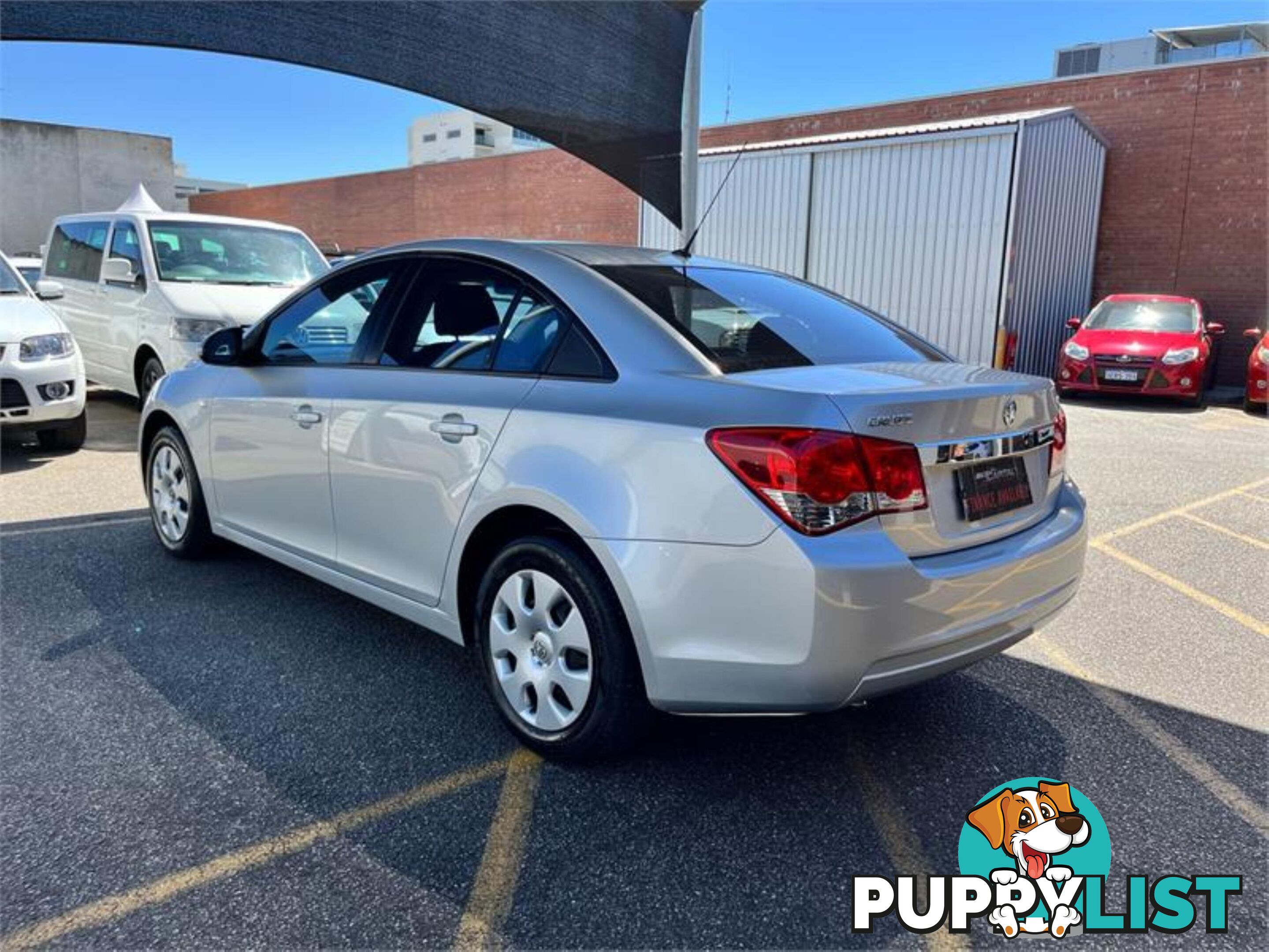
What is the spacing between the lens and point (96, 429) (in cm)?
858

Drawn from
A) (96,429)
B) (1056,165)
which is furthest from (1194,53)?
(96,429)

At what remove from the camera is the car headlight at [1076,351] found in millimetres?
12273

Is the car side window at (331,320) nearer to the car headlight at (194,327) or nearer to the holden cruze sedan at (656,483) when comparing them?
the holden cruze sedan at (656,483)

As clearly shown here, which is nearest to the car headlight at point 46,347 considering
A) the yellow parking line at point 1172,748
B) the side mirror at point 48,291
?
the side mirror at point 48,291

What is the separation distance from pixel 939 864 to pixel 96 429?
852 cm

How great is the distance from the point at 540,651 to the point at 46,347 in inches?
229

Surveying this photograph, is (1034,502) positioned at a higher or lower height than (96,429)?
higher

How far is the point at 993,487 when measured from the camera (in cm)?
268

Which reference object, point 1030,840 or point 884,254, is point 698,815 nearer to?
point 1030,840

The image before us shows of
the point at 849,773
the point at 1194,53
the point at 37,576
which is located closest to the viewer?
→ the point at 849,773

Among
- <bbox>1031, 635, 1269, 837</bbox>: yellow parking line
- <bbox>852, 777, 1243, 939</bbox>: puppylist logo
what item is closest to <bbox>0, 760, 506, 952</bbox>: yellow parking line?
<bbox>852, 777, 1243, 939</bbox>: puppylist logo

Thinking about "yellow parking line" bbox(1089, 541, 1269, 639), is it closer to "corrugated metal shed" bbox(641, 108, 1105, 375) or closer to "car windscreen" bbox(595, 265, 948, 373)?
"car windscreen" bbox(595, 265, 948, 373)

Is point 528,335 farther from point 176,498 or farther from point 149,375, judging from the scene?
point 149,375

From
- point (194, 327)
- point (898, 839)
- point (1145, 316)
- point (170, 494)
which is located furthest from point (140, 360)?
point (1145, 316)
